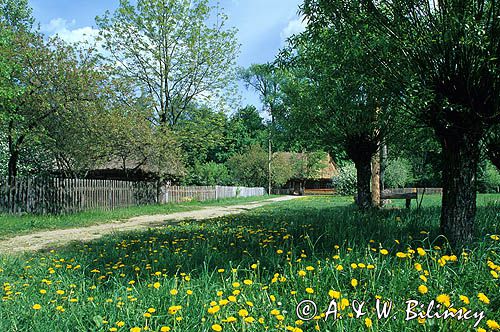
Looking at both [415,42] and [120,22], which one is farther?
[120,22]

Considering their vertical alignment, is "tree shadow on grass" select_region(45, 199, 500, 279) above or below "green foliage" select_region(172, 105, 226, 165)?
below

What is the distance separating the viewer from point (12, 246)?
310 inches

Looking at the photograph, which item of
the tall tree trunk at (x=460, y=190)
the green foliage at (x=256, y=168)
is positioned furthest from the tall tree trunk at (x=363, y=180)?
the green foliage at (x=256, y=168)

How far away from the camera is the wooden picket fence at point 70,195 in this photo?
14.1 meters

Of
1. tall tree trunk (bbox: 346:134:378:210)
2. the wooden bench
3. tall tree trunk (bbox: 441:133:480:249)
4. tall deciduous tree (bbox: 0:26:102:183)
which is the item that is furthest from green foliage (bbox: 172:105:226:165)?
tall tree trunk (bbox: 441:133:480:249)

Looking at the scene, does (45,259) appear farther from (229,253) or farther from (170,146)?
(170,146)

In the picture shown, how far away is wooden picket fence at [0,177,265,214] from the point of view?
14.1 m

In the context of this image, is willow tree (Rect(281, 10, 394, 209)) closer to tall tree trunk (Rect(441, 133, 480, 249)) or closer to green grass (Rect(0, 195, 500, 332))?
tall tree trunk (Rect(441, 133, 480, 249))

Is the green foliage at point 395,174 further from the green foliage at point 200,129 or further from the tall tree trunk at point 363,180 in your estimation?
the tall tree trunk at point 363,180

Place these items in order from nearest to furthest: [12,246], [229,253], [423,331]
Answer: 1. [423,331]
2. [229,253]
3. [12,246]

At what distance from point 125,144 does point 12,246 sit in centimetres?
1154

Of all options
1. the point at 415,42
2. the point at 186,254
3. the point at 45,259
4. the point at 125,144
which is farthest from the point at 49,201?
the point at 415,42

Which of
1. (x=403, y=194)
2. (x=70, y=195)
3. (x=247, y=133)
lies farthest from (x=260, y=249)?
(x=247, y=133)

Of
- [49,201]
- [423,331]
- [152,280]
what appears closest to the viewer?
[423,331]
